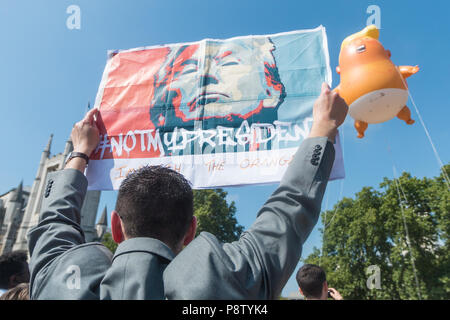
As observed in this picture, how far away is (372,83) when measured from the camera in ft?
9.17

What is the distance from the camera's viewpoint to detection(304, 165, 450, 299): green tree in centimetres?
2189

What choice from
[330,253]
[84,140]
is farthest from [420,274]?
[84,140]

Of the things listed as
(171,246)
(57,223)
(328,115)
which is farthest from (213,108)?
(171,246)

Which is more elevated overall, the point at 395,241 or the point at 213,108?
the point at 395,241

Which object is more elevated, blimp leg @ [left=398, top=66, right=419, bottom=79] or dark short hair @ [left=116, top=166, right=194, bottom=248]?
blimp leg @ [left=398, top=66, right=419, bottom=79]

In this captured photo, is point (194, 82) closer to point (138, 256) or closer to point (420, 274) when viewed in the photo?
point (138, 256)

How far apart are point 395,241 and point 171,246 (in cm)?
2677

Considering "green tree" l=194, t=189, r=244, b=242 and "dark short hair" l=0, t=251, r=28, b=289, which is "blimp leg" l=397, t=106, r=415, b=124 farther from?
"green tree" l=194, t=189, r=244, b=242

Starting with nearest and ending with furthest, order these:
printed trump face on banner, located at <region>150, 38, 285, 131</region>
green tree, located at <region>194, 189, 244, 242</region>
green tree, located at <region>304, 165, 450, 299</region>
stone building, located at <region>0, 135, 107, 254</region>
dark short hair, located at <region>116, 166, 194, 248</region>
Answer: dark short hair, located at <region>116, 166, 194, 248</region> < printed trump face on banner, located at <region>150, 38, 285, 131</region> < green tree, located at <region>304, 165, 450, 299</region> < green tree, located at <region>194, 189, 244, 242</region> < stone building, located at <region>0, 135, 107, 254</region>

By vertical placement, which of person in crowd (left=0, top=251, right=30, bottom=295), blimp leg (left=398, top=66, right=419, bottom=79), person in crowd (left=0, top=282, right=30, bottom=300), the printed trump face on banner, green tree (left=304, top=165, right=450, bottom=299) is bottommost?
person in crowd (left=0, top=282, right=30, bottom=300)

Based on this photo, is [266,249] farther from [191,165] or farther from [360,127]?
[360,127]

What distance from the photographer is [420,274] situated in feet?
71.8

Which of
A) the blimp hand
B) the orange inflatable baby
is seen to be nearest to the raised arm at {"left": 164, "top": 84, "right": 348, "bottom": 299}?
the blimp hand

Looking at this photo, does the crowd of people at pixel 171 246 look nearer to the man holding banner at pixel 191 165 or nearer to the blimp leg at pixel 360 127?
the man holding banner at pixel 191 165
